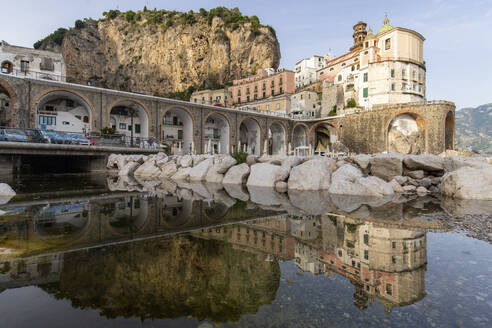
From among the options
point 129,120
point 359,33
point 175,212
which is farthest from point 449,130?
point 129,120

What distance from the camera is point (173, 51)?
193 feet

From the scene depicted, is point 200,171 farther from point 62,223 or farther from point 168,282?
point 168,282

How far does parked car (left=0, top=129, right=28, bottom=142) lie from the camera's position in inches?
608

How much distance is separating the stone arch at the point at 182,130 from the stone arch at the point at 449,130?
3426 centimetres

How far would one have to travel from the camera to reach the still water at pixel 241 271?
2.04 metres

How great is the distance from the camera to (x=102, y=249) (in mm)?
3338

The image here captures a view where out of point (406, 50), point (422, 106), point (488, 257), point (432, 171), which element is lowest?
point (488, 257)

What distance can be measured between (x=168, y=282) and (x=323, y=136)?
47016 mm

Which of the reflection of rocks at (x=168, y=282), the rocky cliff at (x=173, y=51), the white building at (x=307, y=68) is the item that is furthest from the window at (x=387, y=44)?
the reflection of rocks at (x=168, y=282)

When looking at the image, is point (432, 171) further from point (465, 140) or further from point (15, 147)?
point (465, 140)

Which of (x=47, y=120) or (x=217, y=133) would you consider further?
(x=217, y=133)

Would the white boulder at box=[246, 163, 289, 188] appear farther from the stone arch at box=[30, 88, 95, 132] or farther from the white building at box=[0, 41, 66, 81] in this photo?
the white building at box=[0, 41, 66, 81]

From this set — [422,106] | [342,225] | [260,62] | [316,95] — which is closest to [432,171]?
[342,225]

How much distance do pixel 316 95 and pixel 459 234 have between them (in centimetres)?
4722
